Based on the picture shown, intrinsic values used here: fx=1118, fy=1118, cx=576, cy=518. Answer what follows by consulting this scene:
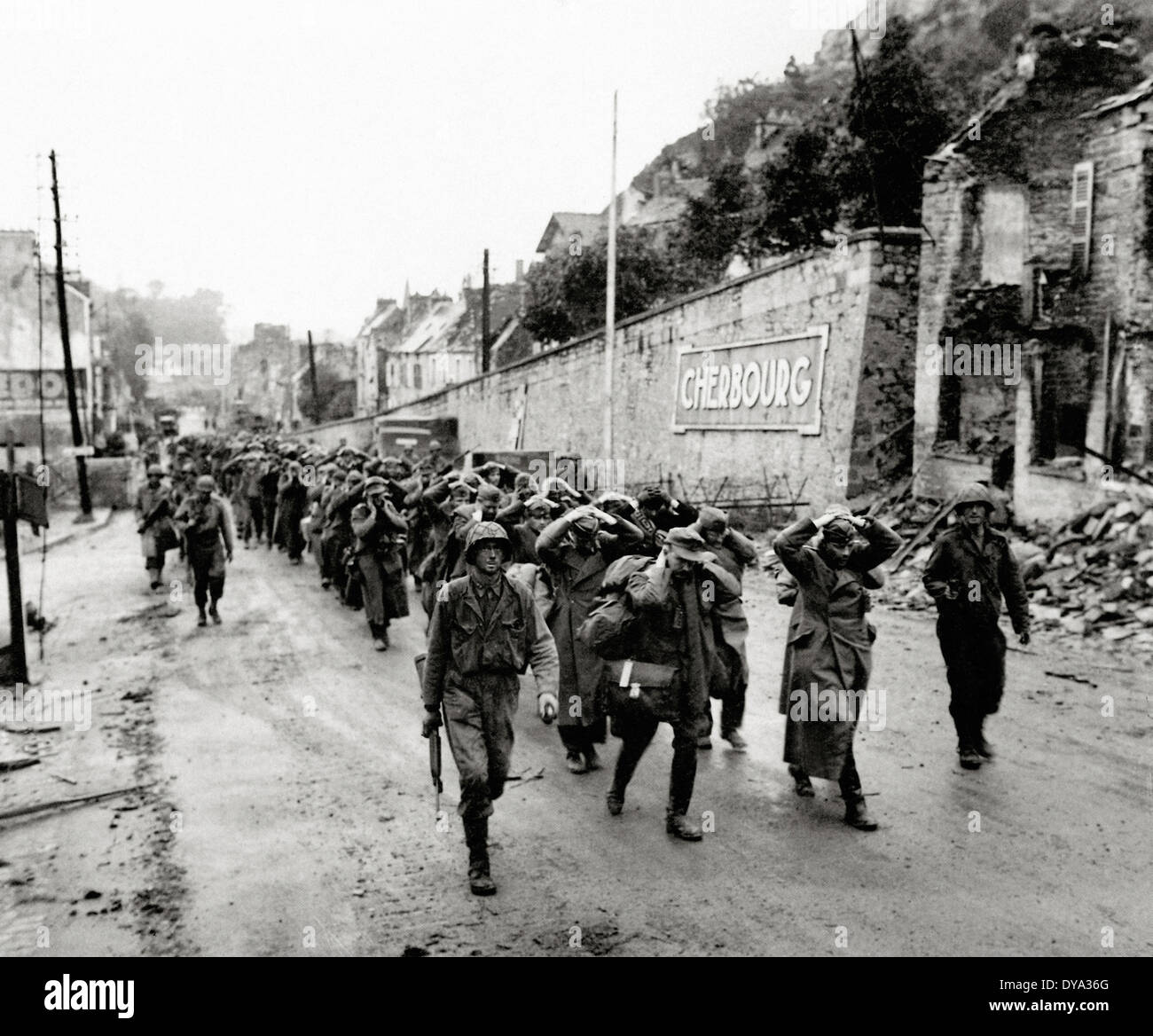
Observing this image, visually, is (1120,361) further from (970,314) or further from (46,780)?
(46,780)

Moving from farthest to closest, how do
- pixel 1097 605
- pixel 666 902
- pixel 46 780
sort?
1. pixel 1097 605
2. pixel 46 780
3. pixel 666 902

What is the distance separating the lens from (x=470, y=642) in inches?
223

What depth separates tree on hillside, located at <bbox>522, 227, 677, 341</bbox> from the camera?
123 ft

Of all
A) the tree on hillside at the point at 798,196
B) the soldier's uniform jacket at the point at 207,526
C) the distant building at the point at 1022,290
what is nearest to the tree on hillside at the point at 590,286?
the tree on hillside at the point at 798,196

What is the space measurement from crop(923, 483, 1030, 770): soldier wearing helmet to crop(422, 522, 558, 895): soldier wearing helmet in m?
3.05

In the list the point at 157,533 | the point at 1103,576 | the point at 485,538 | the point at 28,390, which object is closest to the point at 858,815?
the point at 485,538

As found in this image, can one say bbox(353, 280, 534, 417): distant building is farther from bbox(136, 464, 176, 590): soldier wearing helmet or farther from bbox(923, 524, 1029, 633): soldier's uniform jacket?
bbox(923, 524, 1029, 633): soldier's uniform jacket

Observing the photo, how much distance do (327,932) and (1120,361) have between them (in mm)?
12724

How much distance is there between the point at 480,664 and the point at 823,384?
1417 cm

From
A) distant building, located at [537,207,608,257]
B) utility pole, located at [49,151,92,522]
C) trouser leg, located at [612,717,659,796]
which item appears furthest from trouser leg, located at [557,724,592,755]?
distant building, located at [537,207,608,257]

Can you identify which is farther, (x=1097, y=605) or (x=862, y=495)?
(x=862, y=495)

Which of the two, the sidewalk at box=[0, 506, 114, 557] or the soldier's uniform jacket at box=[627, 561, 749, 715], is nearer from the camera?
the soldier's uniform jacket at box=[627, 561, 749, 715]

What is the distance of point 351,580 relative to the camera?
12.8m
